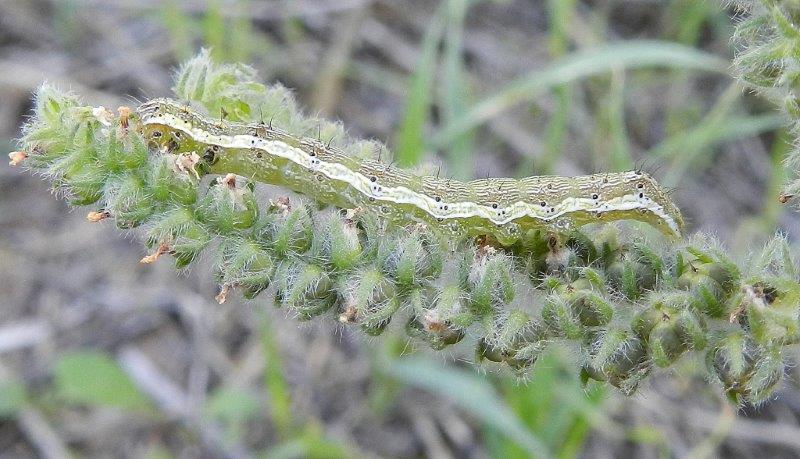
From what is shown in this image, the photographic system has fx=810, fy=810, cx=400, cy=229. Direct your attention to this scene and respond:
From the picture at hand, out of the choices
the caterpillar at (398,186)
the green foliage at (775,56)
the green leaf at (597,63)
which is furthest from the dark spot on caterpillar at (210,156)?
the green leaf at (597,63)

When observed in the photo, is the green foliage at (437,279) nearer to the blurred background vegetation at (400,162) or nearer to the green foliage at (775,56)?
the green foliage at (775,56)

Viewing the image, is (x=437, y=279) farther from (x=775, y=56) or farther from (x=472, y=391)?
(x=472, y=391)

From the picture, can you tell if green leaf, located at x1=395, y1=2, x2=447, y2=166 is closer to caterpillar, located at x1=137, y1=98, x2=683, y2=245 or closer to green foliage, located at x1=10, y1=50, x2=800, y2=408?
caterpillar, located at x1=137, y1=98, x2=683, y2=245

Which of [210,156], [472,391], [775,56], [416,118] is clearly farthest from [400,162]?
[775,56]

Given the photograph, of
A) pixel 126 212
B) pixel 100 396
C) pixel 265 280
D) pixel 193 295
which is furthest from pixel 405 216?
pixel 193 295

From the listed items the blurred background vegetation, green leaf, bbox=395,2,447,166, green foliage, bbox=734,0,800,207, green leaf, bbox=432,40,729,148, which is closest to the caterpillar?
green foliage, bbox=734,0,800,207

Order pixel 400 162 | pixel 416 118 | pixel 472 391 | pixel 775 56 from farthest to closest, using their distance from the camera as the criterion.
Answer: pixel 416 118
pixel 472 391
pixel 400 162
pixel 775 56
